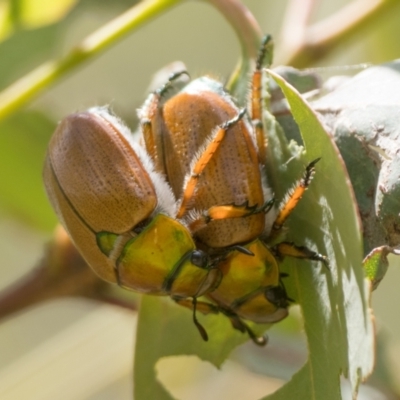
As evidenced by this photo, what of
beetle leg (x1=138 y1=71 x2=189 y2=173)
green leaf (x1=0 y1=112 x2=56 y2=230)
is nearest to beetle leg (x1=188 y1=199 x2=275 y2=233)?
beetle leg (x1=138 y1=71 x2=189 y2=173)

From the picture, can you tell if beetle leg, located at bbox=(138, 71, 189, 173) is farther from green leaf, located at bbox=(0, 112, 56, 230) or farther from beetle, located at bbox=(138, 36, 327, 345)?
green leaf, located at bbox=(0, 112, 56, 230)

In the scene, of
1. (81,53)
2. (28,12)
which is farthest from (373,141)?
(28,12)

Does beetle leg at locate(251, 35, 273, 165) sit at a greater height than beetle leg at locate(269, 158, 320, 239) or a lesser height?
greater

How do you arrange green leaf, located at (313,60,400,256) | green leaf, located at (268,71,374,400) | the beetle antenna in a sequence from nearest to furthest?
green leaf, located at (268,71,374,400) < green leaf, located at (313,60,400,256) < the beetle antenna

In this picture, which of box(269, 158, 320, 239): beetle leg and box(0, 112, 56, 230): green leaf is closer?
box(269, 158, 320, 239): beetle leg

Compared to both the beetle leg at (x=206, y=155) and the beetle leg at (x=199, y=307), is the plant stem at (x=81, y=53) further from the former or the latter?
the beetle leg at (x=199, y=307)

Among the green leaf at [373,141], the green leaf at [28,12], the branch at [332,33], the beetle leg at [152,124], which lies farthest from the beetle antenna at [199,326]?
the green leaf at [28,12]
